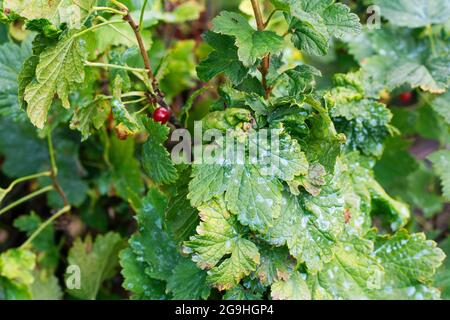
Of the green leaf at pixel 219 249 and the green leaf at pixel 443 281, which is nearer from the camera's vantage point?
the green leaf at pixel 219 249

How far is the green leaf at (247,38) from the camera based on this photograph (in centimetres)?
96

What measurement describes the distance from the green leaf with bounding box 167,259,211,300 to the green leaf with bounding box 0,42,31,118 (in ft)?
1.97

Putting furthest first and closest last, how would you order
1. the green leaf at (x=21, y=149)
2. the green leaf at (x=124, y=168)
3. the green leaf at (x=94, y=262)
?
the green leaf at (x=21, y=149) < the green leaf at (x=124, y=168) < the green leaf at (x=94, y=262)

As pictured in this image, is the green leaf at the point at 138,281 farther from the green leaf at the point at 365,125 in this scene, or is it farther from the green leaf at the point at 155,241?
the green leaf at the point at 365,125

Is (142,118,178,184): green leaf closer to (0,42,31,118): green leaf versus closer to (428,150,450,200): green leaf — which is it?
Answer: (0,42,31,118): green leaf

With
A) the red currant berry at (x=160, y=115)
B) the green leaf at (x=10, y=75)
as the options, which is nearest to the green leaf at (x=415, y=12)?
the red currant berry at (x=160, y=115)

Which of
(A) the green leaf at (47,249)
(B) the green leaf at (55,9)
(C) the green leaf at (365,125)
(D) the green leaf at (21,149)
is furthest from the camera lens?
(D) the green leaf at (21,149)

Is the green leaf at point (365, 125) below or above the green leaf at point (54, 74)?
below

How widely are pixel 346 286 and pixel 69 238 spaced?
100 centimetres

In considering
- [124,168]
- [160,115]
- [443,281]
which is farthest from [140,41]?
[443,281]

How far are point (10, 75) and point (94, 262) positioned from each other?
1.79 feet

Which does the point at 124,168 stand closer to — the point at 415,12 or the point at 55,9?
the point at 55,9

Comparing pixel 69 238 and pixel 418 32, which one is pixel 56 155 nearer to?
pixel 69 238

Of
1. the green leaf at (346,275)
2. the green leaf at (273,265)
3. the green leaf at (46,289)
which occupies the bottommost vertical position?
the green leaf at (46,289)
